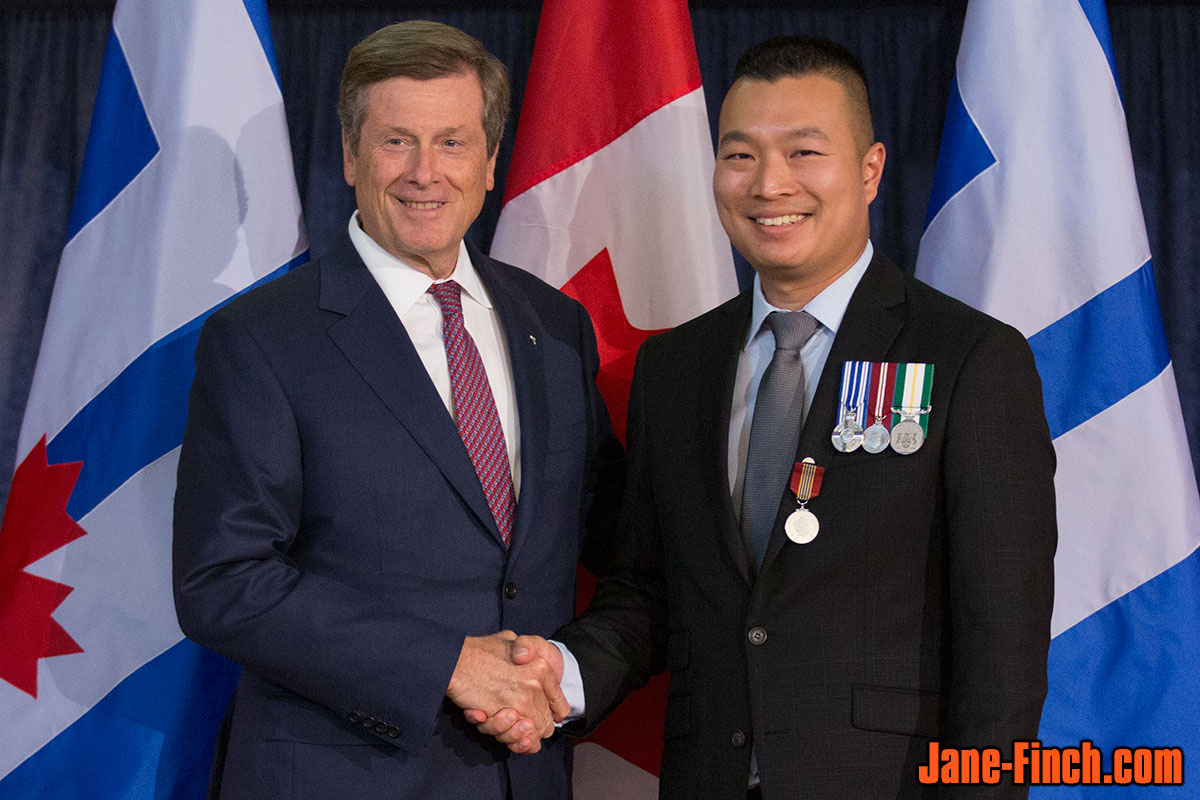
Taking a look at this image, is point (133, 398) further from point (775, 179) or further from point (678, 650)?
point (775, 179)

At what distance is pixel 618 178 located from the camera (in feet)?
8.34

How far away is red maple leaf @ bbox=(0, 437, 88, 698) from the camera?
2209 millimetres

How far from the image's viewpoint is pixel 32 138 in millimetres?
3074

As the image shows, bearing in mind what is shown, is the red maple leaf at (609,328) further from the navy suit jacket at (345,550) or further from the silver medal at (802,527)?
the silver medal at (802,527)

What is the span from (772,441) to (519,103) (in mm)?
1636

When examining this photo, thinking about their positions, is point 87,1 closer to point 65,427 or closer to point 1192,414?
point 65,427

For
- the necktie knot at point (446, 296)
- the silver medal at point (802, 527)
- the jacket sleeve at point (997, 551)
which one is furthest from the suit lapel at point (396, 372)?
the jacket sleeve at point (997, 551)

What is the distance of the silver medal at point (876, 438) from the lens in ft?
5.39

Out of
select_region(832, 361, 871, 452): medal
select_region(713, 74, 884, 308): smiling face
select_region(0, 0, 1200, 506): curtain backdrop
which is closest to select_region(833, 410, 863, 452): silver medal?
select_region(832, 361, 871, 452): medal

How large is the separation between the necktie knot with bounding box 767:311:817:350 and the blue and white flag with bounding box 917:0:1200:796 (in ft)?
2.30

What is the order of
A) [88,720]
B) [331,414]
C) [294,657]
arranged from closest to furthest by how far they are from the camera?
1. [294,657]
2. [331,414]
3. [88,720]

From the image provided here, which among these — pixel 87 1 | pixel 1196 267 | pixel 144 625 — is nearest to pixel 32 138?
pixel 87 1

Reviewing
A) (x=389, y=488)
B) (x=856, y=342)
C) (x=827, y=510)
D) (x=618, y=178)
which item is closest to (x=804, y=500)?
(x=827, y=510)

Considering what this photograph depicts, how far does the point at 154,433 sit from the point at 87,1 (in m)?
1.47
